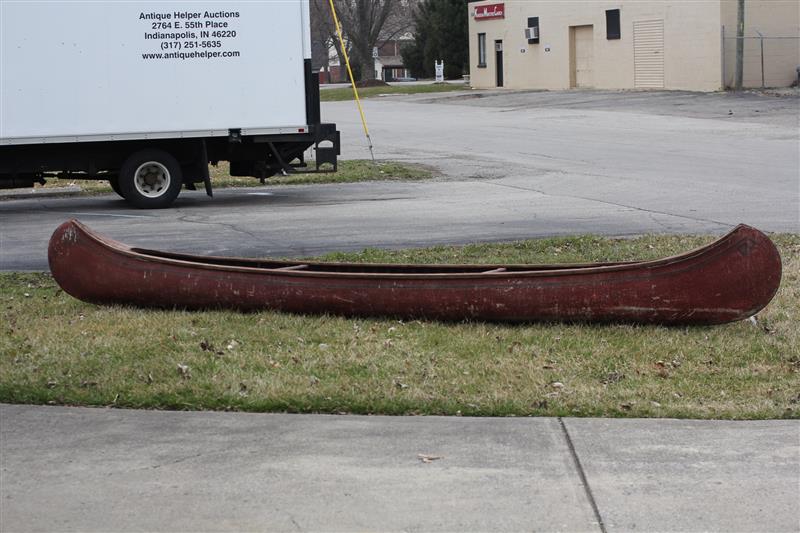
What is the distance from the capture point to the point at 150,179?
1647 centimetres

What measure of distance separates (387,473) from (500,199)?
451 inches

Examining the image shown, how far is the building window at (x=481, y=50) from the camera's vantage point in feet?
189

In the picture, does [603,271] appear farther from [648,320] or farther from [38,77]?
[38,77]

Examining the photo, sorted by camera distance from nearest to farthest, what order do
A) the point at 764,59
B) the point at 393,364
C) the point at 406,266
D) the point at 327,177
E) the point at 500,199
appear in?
the point at 393,364, the point at 406,266, the point at 500,199, the point at 327,177, the point at 764,59

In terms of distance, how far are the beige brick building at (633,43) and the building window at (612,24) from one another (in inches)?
1.6

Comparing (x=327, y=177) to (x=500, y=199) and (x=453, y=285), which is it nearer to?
(x=500, y=199)

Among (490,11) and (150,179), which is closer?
(150,179)

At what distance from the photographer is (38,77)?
15750mm

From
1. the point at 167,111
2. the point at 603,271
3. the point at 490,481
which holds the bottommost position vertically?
the point at 490,481

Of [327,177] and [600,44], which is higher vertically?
[600,44]

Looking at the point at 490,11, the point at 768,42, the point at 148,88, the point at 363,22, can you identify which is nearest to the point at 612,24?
the point at 768,42

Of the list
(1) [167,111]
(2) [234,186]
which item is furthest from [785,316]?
(2) [234,186]

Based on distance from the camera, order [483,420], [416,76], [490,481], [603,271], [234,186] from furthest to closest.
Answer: [416,76] < [234,186] < [603,271] < [483,420] < [490,481]

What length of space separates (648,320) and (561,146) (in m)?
18.0
